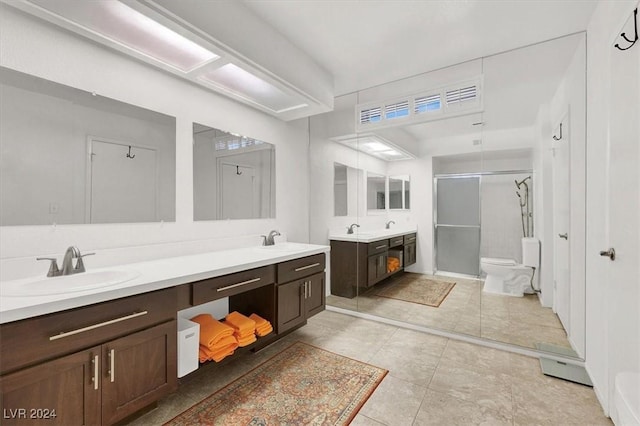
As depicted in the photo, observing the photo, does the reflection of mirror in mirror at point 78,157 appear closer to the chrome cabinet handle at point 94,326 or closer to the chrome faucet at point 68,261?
the chrome faucet at point 68,261

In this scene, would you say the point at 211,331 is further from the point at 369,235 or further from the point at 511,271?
the point at 511,271

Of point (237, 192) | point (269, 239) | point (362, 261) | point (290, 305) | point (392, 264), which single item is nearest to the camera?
point (290, 305)

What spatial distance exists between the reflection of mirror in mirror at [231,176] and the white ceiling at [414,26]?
1034 millimetres

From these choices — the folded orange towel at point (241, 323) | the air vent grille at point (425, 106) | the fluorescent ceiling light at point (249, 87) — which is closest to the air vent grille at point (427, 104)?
the air vent grille at point (425, 106)

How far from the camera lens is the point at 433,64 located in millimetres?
2648

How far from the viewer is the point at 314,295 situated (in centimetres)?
260

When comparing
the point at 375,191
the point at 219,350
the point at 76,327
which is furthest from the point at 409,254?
the point at 76,327

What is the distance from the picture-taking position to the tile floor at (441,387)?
5.18 feet

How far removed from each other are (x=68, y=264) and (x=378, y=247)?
9.57ft

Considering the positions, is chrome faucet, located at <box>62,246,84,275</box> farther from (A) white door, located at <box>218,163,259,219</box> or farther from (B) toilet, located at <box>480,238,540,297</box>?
(B) toilet, located at <box>480,238,540,297</box>

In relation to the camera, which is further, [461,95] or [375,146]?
[375,146]

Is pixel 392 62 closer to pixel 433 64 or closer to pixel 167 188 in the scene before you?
pixel 433 64

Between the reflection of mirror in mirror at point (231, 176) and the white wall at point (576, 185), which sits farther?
the reflection of mirror in mirror at point (231, 176)

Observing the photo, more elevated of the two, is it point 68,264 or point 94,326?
point 68,264
